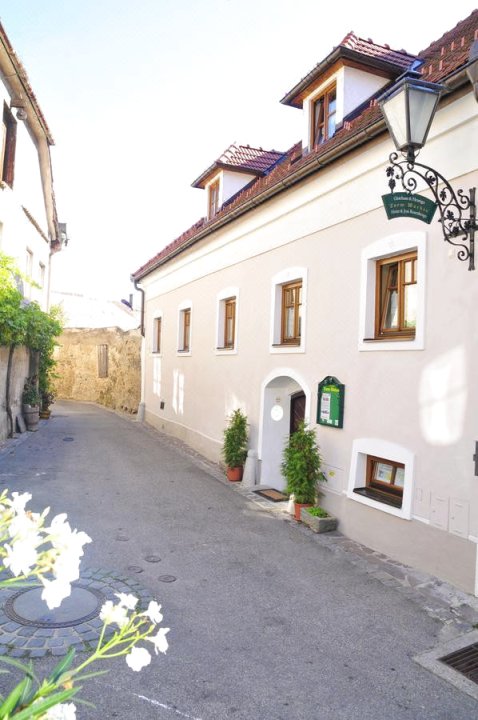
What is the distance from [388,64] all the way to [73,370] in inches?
847

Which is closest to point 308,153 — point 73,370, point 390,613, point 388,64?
point 388,64

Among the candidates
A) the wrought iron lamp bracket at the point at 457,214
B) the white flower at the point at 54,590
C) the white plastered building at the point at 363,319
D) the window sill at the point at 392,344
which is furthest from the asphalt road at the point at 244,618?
the wrought iron lamp bracket at the point at 457,214

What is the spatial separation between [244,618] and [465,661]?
1.85 m

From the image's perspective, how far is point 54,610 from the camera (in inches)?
188

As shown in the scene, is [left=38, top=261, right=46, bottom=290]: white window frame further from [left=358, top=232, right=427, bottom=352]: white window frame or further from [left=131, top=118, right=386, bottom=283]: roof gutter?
Result: [left=358, top=232, right=427, bottom=352]: white window frame

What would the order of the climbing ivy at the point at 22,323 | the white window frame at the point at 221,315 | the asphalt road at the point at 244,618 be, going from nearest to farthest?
the asphalt road at the point at 244,618, the climbing ivy at the point at 22,323, the white window frame at the point at 221,315

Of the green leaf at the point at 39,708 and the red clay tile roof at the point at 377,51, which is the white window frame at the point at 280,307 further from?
the green leaf at the point at 39,708

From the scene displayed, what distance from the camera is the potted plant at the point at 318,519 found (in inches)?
287

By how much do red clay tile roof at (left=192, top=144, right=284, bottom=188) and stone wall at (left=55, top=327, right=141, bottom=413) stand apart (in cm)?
940

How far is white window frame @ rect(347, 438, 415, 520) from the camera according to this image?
20.3 feet

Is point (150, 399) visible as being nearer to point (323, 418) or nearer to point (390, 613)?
point (323, 418)

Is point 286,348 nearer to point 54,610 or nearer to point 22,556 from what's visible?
point 54,610

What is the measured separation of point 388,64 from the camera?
8.41m

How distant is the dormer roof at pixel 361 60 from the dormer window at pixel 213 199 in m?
Answer: 4.95
